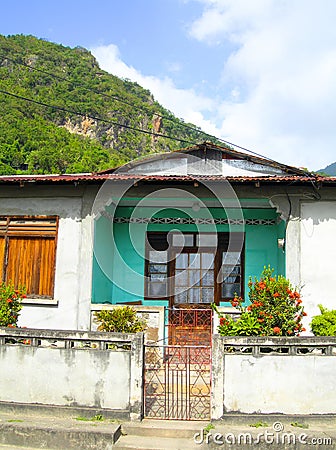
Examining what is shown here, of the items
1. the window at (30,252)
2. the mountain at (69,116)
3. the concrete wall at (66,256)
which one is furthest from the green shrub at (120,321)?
the mountain at (69,116)

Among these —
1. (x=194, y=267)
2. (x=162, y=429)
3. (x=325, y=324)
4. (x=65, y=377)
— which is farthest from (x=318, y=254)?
Result: (x=65, y=377)

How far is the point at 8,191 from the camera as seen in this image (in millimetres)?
9852

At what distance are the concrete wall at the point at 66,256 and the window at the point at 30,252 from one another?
0.16 metres

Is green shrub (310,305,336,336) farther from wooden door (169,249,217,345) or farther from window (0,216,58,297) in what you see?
window (0,216,58,297)

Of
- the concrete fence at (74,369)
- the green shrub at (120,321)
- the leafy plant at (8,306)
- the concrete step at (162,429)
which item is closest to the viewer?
the concrete step at (162,429)

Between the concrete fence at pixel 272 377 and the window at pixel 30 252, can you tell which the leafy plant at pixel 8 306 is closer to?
the window at pixel 30 252

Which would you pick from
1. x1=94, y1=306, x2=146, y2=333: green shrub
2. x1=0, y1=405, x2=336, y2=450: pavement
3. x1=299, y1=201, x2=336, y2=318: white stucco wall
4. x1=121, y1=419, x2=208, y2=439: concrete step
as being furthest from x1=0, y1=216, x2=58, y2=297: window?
x1=299, y1=201, x2=336, y2=318: white stucco wall

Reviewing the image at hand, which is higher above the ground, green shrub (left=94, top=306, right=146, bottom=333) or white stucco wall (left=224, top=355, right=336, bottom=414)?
green shrub (left=94, top=306, right=146, bottom=333)

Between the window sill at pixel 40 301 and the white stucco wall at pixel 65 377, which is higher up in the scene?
the window sill at pixel 40 301

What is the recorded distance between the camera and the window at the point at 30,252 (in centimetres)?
961

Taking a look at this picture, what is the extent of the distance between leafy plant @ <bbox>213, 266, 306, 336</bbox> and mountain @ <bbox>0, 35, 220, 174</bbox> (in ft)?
111

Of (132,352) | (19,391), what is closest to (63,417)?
(19,391)

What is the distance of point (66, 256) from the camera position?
952 cm

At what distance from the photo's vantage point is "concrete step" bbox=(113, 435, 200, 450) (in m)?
5.72
